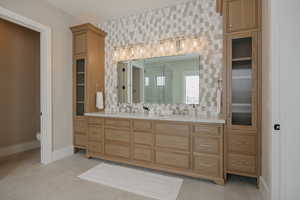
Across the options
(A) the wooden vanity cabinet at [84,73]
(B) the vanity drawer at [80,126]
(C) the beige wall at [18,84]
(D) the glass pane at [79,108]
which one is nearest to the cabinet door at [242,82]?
(A) the wooden vanity cabinet at [84,73]

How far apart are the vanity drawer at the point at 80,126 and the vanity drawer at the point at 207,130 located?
212cm

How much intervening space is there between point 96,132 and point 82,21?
7.95ft

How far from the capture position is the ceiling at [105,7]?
2705mm

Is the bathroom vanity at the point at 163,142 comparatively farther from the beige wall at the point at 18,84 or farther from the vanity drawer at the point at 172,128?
the beige wall at the point at 18,84

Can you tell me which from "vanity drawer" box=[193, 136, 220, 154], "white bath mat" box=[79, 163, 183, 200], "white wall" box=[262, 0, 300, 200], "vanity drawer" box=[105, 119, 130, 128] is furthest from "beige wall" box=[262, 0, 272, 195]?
"vanity drawer" box=[105, 119, 130, 128]

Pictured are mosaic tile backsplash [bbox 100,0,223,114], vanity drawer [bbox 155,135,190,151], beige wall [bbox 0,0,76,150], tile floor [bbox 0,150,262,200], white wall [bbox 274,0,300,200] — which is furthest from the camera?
beige wall [bbox 0,0,76,150]

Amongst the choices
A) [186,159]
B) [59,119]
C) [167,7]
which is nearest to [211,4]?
[167,7]

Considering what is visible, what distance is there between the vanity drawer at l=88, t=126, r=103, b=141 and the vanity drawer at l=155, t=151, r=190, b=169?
111cm

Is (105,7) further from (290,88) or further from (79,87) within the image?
(290,88)

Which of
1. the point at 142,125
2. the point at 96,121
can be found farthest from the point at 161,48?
the point at 96,121

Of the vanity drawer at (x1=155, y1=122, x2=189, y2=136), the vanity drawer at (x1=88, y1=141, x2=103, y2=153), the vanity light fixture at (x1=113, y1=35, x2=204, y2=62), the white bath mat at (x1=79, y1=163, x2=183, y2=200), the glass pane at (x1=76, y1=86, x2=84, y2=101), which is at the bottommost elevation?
the white bath mat at (x1=79, y1=163, x2=183, y2=200)

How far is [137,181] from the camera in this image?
215 centimetres

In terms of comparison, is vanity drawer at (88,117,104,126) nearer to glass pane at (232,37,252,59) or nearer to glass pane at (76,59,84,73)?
glass pane at (76,59,84,73)

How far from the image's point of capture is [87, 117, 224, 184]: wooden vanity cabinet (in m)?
2.05
